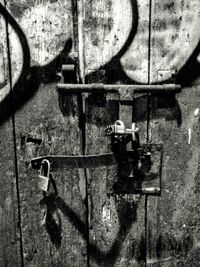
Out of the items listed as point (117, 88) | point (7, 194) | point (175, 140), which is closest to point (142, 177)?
point (175, 140)

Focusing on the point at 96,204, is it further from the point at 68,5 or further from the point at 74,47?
the point at 68,5

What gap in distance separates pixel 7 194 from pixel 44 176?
126 millimetres

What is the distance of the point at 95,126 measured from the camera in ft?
3.20

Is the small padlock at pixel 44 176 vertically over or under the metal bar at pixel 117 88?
under

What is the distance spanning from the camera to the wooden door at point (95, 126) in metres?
0.92

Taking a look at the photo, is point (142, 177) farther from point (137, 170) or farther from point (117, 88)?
point (117, 88)

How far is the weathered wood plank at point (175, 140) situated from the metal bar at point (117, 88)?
3cm

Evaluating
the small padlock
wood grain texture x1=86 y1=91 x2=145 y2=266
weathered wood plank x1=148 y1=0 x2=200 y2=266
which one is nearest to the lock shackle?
the small padlock

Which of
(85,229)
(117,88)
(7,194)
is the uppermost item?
(117,88)

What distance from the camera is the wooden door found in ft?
3.01

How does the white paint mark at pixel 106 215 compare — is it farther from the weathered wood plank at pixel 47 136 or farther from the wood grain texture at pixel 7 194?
the wood grain texture at pixel 7 194

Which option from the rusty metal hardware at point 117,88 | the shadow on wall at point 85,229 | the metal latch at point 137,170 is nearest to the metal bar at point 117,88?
the rusty metal hardware at point 117,88

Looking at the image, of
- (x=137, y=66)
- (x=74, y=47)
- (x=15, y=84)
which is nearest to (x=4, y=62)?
(x=15, y=84)

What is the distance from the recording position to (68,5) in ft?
2.96
